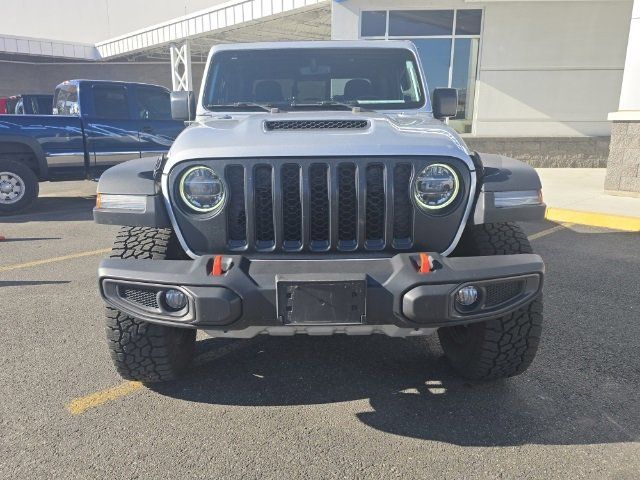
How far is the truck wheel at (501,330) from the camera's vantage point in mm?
2490

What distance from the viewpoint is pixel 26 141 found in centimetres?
752

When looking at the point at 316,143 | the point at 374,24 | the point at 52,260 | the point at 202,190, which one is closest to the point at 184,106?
the point at 202,190

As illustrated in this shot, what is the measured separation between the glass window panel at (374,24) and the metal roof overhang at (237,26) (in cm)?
100

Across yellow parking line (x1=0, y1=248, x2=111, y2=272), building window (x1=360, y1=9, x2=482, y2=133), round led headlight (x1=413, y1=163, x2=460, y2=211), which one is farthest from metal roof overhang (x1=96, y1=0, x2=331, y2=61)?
round led headlight (x1=413, y1=163, x2=460, y2=211)

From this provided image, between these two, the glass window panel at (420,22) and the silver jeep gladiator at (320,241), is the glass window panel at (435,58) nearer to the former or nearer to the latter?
the glass window panel at (420,22)

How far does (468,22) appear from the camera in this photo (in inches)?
432

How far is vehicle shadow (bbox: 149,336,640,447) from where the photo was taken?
2.38m

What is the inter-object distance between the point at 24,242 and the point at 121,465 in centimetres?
494

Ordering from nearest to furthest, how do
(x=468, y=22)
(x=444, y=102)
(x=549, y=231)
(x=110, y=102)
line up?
(x=444, y=102) < (x=549, y=231) < (x=110, y=102) < (x=468, y=22)

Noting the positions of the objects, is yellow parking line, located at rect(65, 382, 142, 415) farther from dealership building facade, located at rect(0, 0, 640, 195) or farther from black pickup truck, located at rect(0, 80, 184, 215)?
dealership building facade, located at rect(0, 0, 640, 195)

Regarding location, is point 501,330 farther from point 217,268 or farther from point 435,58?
point 435,58

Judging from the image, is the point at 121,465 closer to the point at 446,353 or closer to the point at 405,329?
the point at 405,329

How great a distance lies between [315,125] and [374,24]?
9307 millimetres

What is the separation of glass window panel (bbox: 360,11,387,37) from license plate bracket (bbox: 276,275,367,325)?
1008cm
